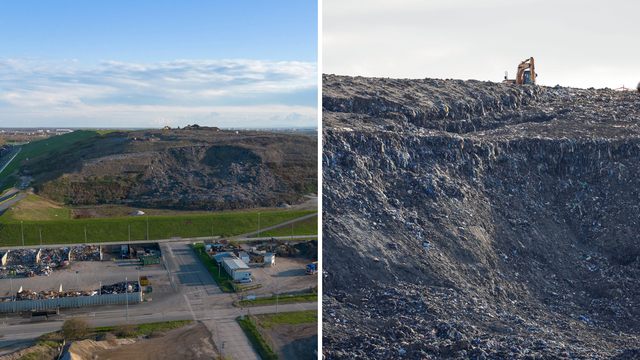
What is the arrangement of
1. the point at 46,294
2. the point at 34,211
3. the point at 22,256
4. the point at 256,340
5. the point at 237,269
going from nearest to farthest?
the point at 256,340 < the point at 46,294 < the point at 237,269 < the point at 22,256 < the point at 34,211

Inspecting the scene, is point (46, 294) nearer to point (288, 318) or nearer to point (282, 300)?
point (282, 300)

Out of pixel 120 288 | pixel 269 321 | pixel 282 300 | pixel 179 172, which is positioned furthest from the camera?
pixel 179 172

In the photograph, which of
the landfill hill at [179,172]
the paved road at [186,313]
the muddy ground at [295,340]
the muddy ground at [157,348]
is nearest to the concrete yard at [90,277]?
the paved road at [186,313]

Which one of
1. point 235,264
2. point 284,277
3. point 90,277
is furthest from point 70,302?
point 284,277

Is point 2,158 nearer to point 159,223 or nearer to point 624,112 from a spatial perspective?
point 159,223

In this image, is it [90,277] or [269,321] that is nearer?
[269,321]

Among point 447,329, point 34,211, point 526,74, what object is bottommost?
point 34,211

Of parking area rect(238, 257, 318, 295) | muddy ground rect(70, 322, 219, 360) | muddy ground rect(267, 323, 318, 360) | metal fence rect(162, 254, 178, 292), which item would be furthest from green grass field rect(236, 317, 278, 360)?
metal fence rect(162, 254, 178, 292)
